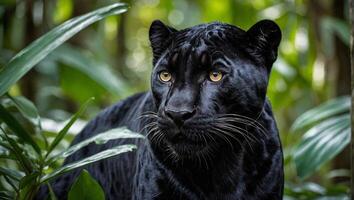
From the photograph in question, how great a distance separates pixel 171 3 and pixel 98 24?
959 mm

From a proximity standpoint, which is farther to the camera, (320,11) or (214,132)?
(320,11)

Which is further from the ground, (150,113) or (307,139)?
(150,113)

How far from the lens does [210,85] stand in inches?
108

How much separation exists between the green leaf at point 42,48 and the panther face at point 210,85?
33 centimetres

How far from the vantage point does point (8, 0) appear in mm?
5320

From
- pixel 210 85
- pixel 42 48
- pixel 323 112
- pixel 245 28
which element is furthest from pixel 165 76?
pixel 245 28

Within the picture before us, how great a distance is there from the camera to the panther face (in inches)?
106

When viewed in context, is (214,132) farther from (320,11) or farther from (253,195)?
(320,11)

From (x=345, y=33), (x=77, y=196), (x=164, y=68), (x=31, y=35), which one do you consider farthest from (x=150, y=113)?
(x=31, y=35)

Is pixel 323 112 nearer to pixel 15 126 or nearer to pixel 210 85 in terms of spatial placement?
pixel 210 85

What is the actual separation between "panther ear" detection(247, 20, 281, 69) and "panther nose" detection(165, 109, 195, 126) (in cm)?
42

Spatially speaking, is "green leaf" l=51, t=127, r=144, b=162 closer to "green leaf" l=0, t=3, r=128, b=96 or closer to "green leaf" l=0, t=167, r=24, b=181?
"green leaf" l=0, t=167, r=24, b=181

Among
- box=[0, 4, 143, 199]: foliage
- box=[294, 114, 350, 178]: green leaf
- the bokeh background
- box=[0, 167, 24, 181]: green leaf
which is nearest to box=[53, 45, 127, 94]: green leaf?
the bokeh background

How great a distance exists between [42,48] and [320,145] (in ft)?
5.62
